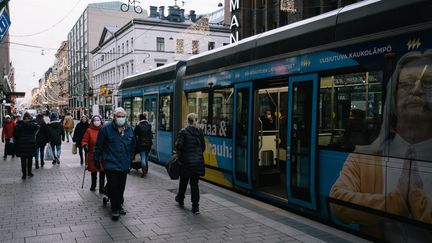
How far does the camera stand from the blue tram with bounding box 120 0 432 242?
4852mm

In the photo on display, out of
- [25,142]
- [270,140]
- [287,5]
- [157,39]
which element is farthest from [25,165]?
[157,39]

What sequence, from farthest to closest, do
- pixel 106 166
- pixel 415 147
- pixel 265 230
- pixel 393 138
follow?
pixel 106 166 → pixel 265 230 → pixel 393 138 → pixel 415 147

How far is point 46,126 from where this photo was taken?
13.7m

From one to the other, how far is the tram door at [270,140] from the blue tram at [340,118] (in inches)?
1.0

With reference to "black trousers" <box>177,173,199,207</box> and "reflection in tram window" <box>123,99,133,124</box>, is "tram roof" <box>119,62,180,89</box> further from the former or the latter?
"black trousers" <box>177,173,199,207</box>

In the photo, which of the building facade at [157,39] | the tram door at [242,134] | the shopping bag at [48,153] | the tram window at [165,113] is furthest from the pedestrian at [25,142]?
the building facade at [157,39]

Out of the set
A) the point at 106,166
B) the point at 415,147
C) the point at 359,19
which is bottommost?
the point at 106,166

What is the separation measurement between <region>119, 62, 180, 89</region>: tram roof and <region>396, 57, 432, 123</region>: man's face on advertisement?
28.5 ft

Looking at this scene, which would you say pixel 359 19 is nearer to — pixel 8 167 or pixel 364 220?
pixel 364 220

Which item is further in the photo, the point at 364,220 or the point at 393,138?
the point at 364,220

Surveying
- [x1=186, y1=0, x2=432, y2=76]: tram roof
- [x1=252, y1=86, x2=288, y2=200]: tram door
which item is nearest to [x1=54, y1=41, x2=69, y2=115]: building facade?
[x1=252, y1=86, x2=288, y2=200]: tram door

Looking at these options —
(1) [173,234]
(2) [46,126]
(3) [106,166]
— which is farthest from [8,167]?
(1) [173,234]

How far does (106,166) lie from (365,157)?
4043 millimetres

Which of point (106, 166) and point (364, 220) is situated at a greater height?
point (106, 166)
